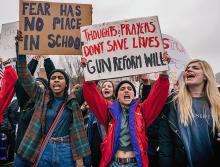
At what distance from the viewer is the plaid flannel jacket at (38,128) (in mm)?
3818

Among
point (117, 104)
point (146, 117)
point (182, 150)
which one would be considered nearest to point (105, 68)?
point (117, 104)

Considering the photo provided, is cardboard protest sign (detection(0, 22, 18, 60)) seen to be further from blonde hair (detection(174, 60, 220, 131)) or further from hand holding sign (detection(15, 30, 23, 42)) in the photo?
blonde hair (detection(174, 60, 220, 131))

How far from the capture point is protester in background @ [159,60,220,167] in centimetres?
334

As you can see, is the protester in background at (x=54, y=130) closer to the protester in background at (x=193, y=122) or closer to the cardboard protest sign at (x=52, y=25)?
the cardboard protest sign at (x=52, y=25)

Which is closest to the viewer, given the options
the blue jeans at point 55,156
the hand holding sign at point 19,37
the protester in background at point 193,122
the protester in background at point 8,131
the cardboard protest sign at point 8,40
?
the protester in background at point 193,122

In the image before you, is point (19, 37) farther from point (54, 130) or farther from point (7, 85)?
point (54, 130)

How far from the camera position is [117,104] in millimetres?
3994

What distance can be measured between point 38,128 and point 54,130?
18 cm

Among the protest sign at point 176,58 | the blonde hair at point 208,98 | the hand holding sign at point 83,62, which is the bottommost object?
the blonde hair at point 208,98

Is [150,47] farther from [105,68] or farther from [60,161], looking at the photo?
[60,161]

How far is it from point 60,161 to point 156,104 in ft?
4.07

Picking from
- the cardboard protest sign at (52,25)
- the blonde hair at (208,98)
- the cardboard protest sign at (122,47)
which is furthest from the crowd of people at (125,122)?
the cardboard protest sign at (52,25)

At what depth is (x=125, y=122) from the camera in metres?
3.88

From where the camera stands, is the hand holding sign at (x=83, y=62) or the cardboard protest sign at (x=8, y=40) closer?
the hand holding sign at (x=83, y=62)
